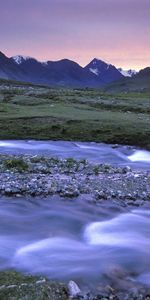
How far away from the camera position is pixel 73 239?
616 inches

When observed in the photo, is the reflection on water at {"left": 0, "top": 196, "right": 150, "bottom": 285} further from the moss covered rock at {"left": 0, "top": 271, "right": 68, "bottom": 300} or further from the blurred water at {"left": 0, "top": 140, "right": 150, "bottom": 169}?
the blurred water at {"left": 0, "top": 140, "right": 150, "bottom": 169}

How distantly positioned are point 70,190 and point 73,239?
4.75 meters

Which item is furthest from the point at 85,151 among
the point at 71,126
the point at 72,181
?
the point at 72,181

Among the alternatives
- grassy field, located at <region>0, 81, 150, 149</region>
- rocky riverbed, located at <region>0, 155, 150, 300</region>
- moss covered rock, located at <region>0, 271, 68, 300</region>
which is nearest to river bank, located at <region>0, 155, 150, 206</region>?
rocky riverbed, located at <region>0, 155, 150, 300</region>

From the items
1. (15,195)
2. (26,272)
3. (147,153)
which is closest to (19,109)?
(147,153)

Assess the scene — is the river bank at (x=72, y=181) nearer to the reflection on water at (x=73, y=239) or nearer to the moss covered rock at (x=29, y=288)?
the reflection on water at (x=73, y=239)

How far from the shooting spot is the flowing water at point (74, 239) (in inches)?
501

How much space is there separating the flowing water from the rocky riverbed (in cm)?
46

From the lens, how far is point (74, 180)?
22.0m

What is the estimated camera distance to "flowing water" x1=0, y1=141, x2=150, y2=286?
1272 cm

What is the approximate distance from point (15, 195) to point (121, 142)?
19.3 m

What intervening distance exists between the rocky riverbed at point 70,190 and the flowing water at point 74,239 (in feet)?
1.52

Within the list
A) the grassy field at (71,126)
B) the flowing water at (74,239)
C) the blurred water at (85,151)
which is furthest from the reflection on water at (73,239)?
the grassy field at (71,126)

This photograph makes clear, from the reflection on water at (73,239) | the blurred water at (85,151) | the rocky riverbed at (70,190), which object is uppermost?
the rocky riverbed at (70,190)
